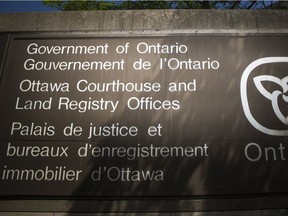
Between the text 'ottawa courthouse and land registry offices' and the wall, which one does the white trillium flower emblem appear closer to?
the text 'ottawa courthouse and land registry offices'

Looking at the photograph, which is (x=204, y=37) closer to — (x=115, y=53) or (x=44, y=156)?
(x=115, y=53)

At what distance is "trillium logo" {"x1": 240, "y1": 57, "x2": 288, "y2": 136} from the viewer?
4875 mm

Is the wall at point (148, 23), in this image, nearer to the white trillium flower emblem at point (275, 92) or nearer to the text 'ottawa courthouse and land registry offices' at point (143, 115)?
the text 'ottawa courthouse and land registry offices' at point (143, 115)

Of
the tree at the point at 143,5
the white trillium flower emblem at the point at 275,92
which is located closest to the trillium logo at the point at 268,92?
the white trillium flower emblem at the point at 275,92

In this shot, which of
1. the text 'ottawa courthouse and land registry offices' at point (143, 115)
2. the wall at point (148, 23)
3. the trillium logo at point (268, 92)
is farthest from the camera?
the wall at point (148, 23)

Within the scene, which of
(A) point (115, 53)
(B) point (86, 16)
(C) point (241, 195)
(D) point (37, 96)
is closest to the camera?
(C) point (241, 195)

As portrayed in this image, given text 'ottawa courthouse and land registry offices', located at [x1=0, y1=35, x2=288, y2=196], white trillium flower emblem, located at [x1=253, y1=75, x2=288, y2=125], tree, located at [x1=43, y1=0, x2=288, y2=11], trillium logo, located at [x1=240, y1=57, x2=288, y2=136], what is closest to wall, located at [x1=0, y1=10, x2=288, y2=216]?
text 'ottawa courthouse and land registry offices', located at [x1=0, y1=35, x2=288, y2=196]

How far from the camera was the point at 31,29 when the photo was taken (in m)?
5.93

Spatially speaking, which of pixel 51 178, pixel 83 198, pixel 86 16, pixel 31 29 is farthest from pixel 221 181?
pixel 31 29

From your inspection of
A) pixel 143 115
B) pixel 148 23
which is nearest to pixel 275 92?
pixel 143 115

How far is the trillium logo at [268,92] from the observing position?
488 centimetres

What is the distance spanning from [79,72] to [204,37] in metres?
2.33

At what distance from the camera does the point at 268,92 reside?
16.8 feet

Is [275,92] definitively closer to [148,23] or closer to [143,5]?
[148,23]
